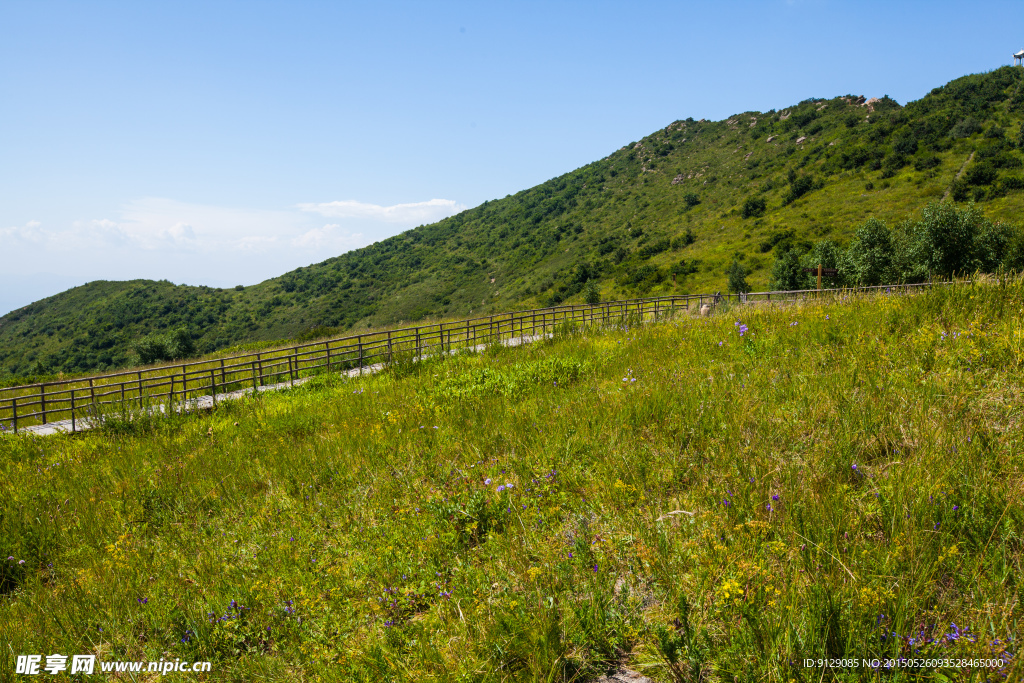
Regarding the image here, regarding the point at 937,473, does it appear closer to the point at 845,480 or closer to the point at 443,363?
the point at 845,480

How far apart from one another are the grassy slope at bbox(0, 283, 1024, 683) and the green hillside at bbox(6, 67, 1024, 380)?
5899cm

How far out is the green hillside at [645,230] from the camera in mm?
66812

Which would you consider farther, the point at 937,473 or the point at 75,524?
the point at 75,524

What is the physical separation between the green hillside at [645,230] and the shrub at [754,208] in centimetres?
35

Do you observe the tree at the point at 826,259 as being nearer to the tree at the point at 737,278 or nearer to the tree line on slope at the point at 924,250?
the tree line on slope at the point at 924,250

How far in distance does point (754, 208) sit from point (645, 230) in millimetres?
20455

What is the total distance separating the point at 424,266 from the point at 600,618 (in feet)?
416

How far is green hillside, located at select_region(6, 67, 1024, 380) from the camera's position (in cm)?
6681

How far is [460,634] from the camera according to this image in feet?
7.98

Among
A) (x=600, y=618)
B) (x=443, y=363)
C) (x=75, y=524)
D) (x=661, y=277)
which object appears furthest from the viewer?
(x=661, y=277)

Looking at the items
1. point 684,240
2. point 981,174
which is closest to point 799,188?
point 684,240

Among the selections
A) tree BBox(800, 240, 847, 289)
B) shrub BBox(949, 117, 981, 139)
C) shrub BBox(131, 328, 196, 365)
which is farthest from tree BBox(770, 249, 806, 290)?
shrub BBox(131, 328, 196, 365)

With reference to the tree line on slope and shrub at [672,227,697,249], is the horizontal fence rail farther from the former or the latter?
shrub at [672,227,697,249]

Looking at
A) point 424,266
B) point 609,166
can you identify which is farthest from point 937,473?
point 609,166
